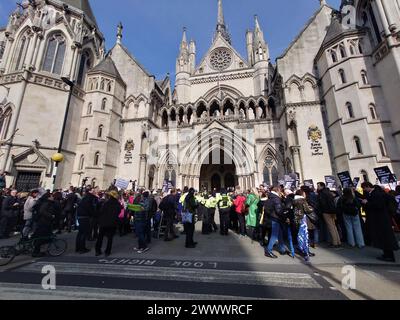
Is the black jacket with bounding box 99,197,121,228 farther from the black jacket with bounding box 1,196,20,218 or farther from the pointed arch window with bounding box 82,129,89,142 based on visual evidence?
the pointed arch window with bounding box 82,129,89,142

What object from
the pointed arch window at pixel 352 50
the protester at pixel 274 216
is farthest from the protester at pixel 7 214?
the pointed arch window at pixel 352 50

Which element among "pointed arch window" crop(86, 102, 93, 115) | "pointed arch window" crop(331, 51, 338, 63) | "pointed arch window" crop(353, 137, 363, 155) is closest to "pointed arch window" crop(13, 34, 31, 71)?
"pointed arch window" crop(86, 102, 93, 115)

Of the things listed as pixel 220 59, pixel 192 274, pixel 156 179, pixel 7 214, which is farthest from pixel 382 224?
pixel 220 59

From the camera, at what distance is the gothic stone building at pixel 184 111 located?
49.3ft

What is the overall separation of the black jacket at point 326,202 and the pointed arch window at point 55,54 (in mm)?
25070

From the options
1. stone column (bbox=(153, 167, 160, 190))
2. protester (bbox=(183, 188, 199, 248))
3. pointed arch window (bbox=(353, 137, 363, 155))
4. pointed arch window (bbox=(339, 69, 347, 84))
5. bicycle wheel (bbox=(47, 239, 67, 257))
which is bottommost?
bicycle wheel (bbox=(47, 239, 67, 257))

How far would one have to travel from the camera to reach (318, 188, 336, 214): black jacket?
6.79 m

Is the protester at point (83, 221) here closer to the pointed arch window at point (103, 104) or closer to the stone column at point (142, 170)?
the stone column at point (142, 170)

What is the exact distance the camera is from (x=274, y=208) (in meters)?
6.18

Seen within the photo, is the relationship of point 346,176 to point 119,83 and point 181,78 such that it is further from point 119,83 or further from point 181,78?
point 181,78

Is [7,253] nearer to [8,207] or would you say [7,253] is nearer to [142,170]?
[8,207]

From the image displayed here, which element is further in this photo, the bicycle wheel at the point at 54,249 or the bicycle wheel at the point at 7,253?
the bicycle wheel at the point at 54,249

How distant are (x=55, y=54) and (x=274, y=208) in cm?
2570

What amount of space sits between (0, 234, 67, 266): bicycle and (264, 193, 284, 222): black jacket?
22.0 feet
